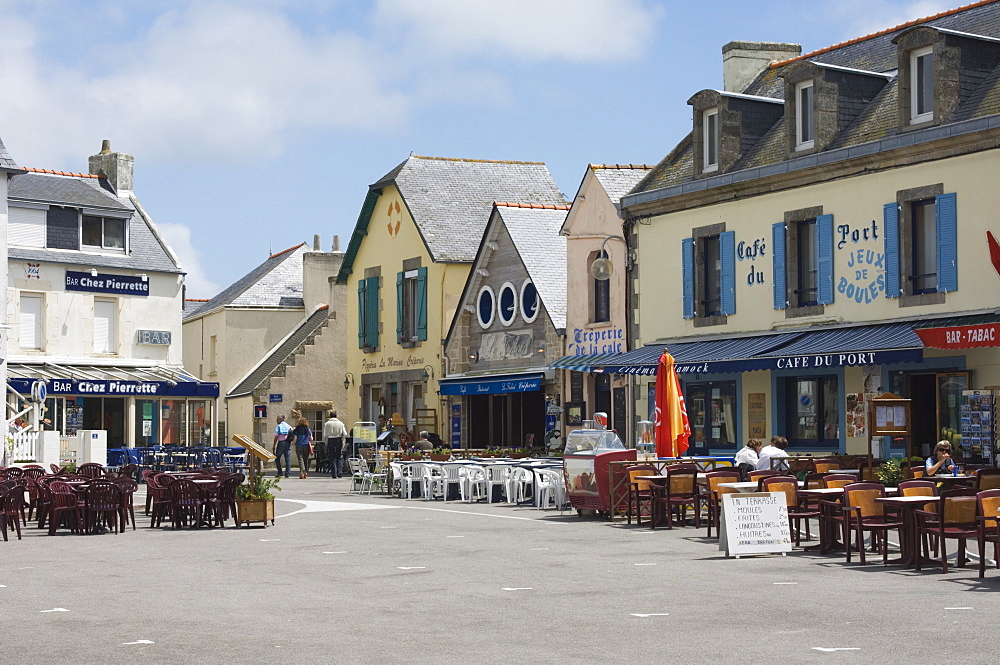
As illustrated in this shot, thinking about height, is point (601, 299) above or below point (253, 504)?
above

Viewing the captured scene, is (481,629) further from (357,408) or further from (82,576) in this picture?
(357,408)

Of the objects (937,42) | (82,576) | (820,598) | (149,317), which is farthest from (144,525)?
(149,317)

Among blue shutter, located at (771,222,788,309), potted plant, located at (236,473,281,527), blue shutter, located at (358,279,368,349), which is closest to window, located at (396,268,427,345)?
blue shutter, located at (358,279,368,349)

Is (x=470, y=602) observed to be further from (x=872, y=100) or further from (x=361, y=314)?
(x=361, y=314)

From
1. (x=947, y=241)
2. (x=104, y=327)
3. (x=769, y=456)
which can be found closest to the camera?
(x=769, y=456)

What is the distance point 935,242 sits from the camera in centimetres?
2211

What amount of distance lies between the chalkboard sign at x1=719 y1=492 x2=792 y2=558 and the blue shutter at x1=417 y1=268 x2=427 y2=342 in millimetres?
22851

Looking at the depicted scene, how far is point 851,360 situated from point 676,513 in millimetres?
4305

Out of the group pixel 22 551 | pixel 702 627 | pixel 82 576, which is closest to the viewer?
pixel 702 627

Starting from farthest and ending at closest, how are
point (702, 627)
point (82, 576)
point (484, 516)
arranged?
1. point (484, 516)
2. point (82, 576)
3. point (702, 627)

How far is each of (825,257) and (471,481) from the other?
6961mm

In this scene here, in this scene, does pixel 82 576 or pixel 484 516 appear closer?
pixel 82 576

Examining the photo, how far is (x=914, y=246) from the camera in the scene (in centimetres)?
2234

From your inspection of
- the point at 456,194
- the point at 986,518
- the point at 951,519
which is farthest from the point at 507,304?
the point at 986,518
